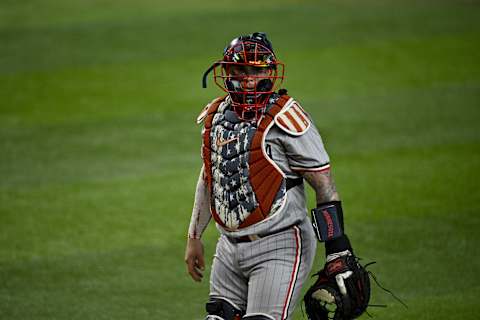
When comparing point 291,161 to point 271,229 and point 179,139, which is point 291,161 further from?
point 179,139

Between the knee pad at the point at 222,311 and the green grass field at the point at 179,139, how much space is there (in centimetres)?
212

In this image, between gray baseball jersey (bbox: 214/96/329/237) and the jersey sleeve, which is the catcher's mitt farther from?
the jersey sleeve

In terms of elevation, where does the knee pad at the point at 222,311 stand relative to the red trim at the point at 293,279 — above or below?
below

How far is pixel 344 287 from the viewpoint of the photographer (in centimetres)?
528

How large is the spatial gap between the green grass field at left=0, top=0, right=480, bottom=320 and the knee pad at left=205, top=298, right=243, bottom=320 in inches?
83.6

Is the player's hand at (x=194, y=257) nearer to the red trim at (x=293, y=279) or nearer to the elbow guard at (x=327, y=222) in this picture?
the red trim at (x=293, y=279)

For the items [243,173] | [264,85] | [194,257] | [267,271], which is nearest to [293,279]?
[267,271]

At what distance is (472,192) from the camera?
34.3 ft

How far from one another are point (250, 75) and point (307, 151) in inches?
21.4

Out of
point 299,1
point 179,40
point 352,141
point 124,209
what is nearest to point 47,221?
point 124,209

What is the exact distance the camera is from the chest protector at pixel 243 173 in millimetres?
5410

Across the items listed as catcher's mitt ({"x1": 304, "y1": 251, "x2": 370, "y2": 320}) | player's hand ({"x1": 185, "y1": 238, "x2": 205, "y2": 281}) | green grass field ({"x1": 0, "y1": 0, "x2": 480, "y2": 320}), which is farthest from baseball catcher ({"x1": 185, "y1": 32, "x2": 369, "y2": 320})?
green grass field ({"x1": 0, "y1": 0, "x2": 480, "y2": 320})

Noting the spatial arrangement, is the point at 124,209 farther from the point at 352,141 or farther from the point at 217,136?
the point at 217,136

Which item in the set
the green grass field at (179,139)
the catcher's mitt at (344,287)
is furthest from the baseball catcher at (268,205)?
the green grass field at (179,139)
